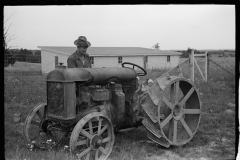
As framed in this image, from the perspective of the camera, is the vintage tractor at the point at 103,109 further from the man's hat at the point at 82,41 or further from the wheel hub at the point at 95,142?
the man's hat at the point at 82,41

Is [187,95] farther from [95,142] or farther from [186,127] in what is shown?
[95,142]

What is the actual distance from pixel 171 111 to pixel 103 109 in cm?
137

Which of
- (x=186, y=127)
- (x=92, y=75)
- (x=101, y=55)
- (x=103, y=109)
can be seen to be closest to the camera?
(x=92, y=75)

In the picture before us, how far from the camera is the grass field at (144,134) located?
4781 mm

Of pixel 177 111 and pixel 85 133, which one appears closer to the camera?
pixel 85 133

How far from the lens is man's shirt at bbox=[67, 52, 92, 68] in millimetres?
5422

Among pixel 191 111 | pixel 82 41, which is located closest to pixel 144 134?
pixel 191 111

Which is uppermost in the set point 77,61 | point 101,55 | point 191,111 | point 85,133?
point 101,55

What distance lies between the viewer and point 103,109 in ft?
15.9

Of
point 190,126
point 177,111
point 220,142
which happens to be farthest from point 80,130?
point 220,142

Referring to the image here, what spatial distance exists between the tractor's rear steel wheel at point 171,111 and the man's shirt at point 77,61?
143 cm

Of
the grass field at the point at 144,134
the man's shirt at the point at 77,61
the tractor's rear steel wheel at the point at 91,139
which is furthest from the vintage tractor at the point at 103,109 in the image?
the man's shirt at the point at 77,61
